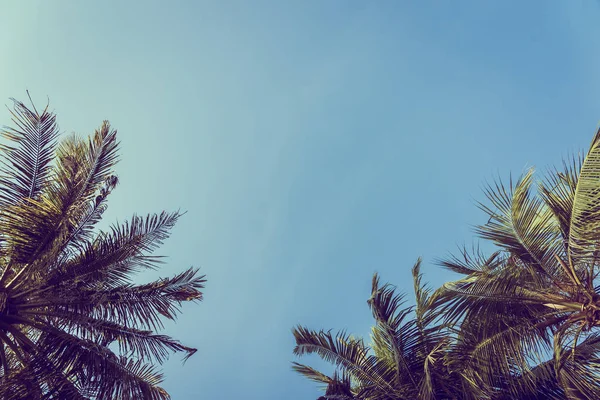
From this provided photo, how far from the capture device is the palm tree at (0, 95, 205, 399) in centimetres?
834

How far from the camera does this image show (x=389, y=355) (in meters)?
10.4

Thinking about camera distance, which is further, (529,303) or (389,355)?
(389,355)

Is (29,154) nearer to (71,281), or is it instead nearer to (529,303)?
(71,281)

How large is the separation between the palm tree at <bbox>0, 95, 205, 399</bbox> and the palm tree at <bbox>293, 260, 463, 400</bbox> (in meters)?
3.11

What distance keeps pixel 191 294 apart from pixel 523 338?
257 inches

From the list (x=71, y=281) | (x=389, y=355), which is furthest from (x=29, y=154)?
(x=389, y=355)

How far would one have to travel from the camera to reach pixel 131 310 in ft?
30.2

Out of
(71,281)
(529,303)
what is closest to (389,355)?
(529,303)

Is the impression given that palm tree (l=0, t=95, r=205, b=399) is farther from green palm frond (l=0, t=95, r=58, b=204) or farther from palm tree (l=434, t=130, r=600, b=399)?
palm tree (l=434, t=130, r=600, b=399)

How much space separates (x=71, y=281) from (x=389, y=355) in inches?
265

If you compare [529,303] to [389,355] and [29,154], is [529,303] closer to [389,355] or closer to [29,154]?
→ [389,355]

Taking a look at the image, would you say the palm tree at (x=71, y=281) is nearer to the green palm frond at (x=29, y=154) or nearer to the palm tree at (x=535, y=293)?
the green palm frond at (x=29, y=154)

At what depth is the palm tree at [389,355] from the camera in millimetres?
9547

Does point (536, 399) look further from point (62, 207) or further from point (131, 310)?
point (62, 207)
